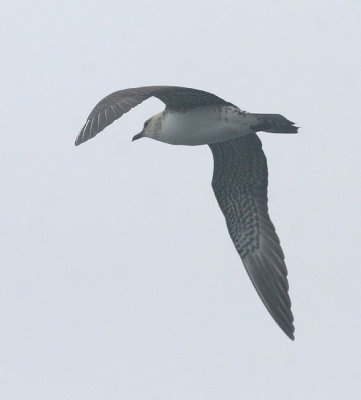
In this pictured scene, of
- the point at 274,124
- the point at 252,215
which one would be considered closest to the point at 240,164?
the point at 252,215

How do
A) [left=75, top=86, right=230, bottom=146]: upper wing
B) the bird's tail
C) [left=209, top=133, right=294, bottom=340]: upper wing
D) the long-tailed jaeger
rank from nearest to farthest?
[left=75, top=86, right=230, bottom=146]: upper wing → the bird's tail → the long-tailed jaeger → [left=209, top=133, right=294, bottom=340]: upper wing

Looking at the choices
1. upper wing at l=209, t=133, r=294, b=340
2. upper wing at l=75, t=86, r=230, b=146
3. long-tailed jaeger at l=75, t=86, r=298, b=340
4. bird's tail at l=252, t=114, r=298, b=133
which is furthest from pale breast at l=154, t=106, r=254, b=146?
upper wing at l=209, t=133, r=294, b=340

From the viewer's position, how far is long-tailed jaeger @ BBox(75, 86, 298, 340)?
54.4ft

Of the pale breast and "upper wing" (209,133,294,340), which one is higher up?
the pale breast

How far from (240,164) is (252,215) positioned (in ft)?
3.18

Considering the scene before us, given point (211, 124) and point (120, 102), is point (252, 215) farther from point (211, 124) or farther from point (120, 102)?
point (120, 102)

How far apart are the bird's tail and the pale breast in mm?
138

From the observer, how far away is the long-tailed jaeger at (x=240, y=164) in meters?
16.6

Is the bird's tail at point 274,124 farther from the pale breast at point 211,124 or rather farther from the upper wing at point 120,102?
the upper wing at point 120,102

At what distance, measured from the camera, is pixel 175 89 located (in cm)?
1523

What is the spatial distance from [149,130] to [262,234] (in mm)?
2735

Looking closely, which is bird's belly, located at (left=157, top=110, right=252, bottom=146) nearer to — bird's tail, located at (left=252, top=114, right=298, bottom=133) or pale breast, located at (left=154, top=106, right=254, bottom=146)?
pale breast, located at (left=154, top=106, right=254, bottom=146)

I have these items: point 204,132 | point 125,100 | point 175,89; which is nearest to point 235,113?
point 204,132

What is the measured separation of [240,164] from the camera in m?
18.4
